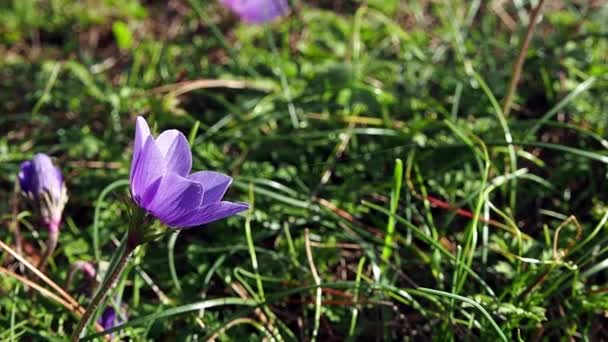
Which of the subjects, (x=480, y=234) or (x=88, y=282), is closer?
(x=88, y=282)

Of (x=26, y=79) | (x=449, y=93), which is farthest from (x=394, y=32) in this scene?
(x=26, y=79)

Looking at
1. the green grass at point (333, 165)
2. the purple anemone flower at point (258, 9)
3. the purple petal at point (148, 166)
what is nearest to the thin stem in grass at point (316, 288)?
the green grass at point (333, 165)

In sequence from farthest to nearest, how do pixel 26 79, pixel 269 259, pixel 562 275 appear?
pixel 26 79 < pixel 269 259 < pixel 562 275

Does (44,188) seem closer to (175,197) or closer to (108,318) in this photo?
(108,318)

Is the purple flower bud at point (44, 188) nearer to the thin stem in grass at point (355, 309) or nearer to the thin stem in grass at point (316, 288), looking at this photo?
the thin stem in grass at point (316, 288)

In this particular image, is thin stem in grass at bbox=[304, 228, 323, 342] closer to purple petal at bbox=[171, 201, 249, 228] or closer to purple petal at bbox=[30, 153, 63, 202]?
purple petal at bbox=[171, 201, 249, 228]

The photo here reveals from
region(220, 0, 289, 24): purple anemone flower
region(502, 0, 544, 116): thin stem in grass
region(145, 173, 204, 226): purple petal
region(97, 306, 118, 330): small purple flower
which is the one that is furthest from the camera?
region(220, 0, 289, 24): purple anemone flower

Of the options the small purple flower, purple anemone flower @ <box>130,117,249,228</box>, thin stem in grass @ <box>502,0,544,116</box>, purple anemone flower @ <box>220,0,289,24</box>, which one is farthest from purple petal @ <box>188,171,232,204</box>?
purple anemone flower @ <box>220,0,289,24</box>

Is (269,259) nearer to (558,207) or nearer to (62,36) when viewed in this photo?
(558,207)
